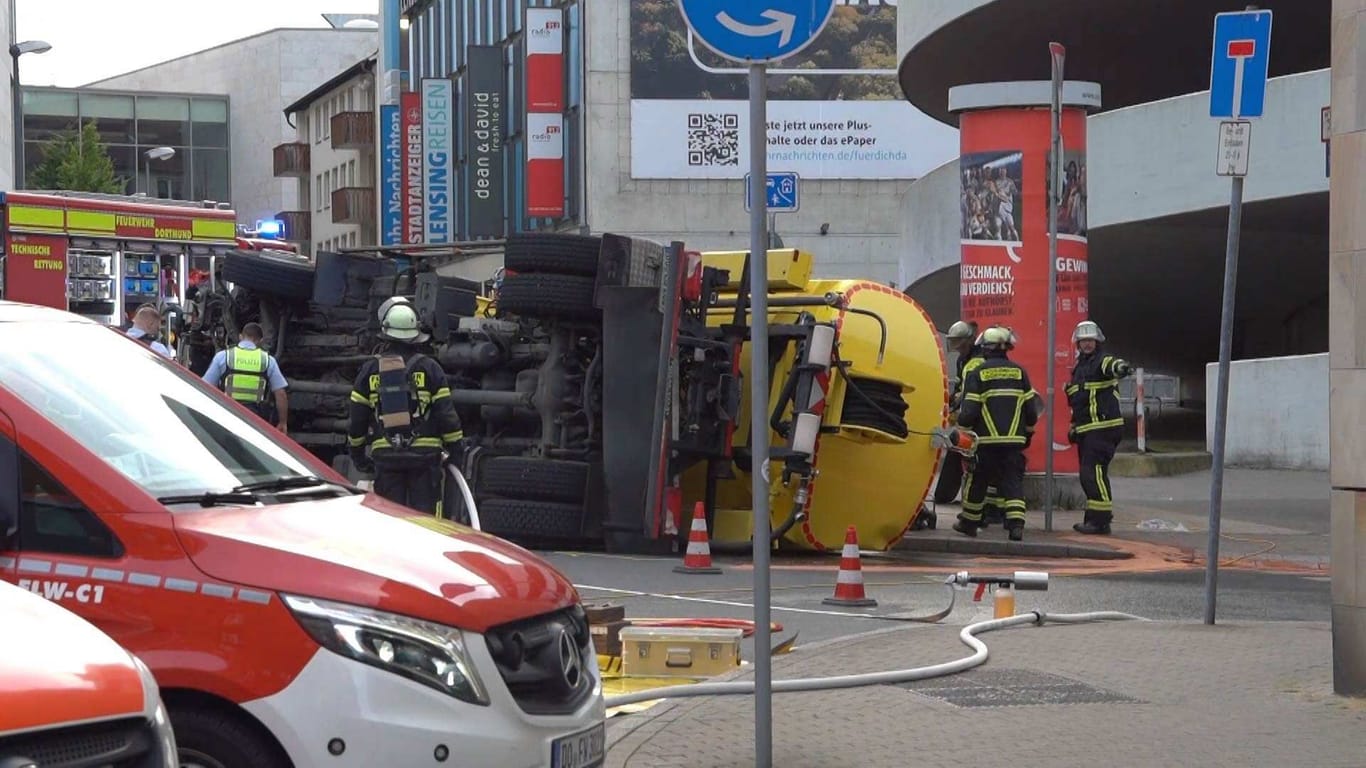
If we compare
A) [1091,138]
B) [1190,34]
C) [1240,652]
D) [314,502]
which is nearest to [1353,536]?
[1240,652]

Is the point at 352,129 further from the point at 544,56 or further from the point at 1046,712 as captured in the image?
the point at 1046,712

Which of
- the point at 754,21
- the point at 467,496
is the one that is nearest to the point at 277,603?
the point at 754,21

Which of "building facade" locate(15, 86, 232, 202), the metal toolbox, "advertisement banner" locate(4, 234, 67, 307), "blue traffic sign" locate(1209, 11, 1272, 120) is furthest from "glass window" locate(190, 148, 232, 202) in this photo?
the metal toolbox

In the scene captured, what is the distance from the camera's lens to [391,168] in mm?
59500

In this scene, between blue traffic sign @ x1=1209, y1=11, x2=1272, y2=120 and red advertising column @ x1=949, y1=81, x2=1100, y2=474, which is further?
red advertising column @ x1=949, y1=81, x2=1100, y2=474

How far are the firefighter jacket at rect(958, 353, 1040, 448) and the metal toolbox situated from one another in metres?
7.57

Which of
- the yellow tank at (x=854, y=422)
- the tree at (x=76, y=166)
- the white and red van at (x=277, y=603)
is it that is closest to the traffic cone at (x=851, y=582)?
the yellow tank at (x=854, y=422)

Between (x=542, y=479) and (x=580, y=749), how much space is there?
29.3ft

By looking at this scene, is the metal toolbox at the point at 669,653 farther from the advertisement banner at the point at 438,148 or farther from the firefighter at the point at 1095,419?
the advertisement banner at the point at 438,148

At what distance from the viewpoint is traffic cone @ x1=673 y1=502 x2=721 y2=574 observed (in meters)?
13.6

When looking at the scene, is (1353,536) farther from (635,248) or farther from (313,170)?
(313,170)

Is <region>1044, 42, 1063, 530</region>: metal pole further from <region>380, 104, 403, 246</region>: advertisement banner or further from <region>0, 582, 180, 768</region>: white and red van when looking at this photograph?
<region>380, 104, 403, 246</region>: advertisement banner

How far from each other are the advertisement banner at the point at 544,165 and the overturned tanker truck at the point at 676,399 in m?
32.9

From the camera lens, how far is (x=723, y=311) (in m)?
15.2
